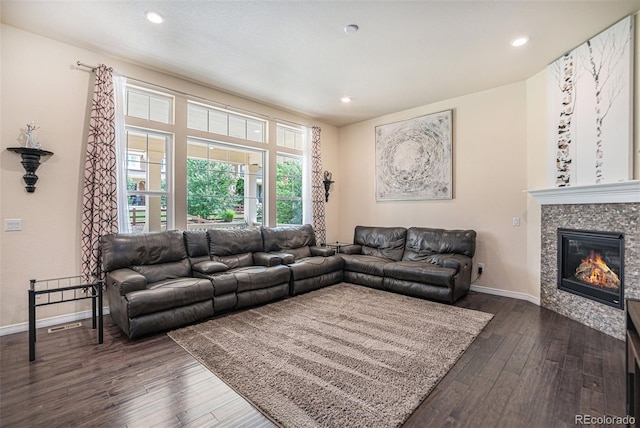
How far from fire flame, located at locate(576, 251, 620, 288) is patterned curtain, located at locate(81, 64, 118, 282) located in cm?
543

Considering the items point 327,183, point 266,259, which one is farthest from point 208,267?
point 327,183

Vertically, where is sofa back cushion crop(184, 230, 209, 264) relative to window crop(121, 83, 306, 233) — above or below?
below

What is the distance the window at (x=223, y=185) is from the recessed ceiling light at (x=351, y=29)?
2626mm

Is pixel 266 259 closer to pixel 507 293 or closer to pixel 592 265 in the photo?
pixel 507 293

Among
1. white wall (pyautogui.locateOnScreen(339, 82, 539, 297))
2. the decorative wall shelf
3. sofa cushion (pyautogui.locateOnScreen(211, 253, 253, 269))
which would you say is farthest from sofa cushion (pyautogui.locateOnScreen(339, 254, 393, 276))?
the decorative wall shelf

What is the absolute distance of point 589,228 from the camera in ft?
10.5

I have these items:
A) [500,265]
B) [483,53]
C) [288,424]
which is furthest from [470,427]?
[483,53]

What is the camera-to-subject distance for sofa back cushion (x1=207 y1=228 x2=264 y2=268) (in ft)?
13.5

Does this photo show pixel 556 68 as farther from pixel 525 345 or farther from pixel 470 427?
pixel 470 427

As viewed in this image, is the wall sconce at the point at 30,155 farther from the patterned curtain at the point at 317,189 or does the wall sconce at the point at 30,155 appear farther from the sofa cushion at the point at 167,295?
the patterned curtain at the point at 317,189

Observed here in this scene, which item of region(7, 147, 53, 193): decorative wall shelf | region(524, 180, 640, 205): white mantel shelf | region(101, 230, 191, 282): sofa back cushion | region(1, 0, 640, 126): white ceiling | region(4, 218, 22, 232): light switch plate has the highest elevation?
region(1, 0, 640, 126): white ceiling

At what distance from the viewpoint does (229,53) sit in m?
3.46

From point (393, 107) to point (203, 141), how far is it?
3.28 m

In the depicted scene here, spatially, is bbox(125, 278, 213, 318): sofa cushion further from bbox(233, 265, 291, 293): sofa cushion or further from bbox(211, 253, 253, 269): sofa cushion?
bbox(211, 253, 253, 269): sofa cushion
